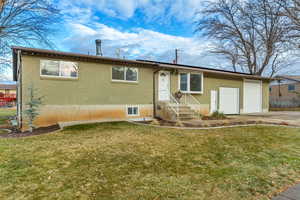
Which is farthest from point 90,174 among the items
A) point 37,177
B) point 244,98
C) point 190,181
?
point 244,98

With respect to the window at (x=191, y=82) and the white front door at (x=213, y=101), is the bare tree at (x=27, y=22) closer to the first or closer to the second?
the window at (x=191, y=82)

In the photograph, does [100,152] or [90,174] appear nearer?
[90,174]

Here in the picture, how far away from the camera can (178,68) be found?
10.5 meters

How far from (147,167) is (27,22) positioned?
1209cm

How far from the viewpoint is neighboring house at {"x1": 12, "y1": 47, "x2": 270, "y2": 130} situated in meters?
7.54

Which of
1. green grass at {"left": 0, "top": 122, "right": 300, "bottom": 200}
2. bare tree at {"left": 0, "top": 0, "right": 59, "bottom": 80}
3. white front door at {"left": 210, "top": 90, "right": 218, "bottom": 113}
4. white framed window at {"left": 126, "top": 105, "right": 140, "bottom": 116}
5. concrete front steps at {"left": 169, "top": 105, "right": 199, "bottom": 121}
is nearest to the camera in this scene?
green grass at {"left": 0, "top": 122, "right": 300, "bottom": 200}

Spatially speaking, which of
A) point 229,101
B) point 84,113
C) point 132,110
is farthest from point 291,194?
point 229,101

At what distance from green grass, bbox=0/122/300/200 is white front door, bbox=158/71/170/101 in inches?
200

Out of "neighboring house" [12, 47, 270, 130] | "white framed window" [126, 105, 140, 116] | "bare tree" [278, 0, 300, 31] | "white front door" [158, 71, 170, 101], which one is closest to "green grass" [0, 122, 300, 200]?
"neighboring house" [12, 47, 270, 130]

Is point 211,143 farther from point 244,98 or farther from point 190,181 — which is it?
point 244,98

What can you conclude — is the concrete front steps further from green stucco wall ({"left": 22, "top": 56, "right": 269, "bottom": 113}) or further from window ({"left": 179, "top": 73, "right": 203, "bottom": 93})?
window ({"left": 179, "top": 73, "right": 203, "bottom": 93})

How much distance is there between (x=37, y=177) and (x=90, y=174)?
908 millimetres

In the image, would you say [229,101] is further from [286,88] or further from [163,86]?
[286,88]

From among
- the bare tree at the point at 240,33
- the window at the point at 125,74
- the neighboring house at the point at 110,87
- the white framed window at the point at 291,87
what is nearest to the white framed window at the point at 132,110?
the neighboring house at the point at 110,87
